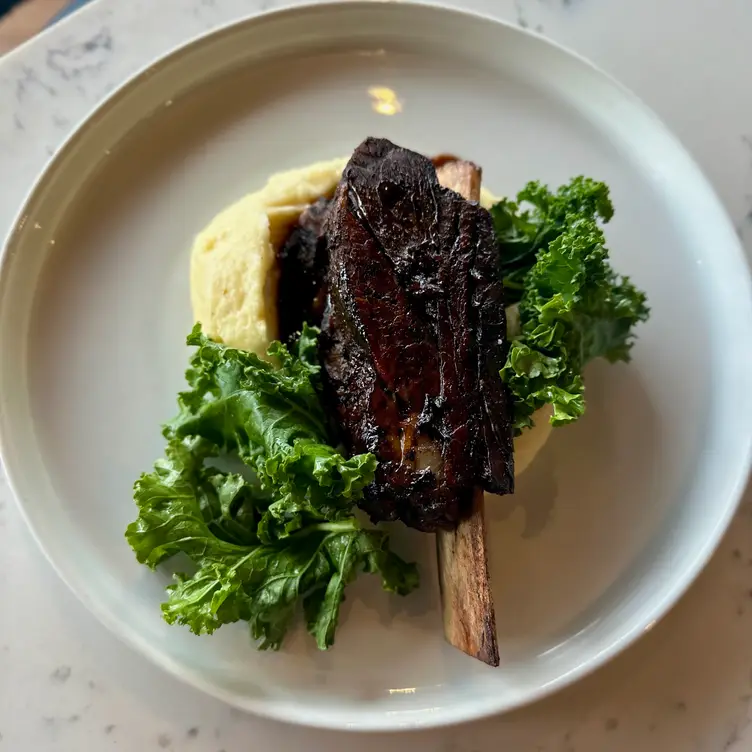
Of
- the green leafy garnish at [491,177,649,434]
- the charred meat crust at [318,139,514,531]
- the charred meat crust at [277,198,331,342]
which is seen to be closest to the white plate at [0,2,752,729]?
the green leafy garnish at [491,177,649,434]

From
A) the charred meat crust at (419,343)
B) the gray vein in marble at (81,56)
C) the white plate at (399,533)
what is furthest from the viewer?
the gray vein in marble at (81,56)

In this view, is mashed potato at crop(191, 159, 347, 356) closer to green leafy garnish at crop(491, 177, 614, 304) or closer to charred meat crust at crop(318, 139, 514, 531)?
charred meat crust at crop(318, 139, 514, 531)

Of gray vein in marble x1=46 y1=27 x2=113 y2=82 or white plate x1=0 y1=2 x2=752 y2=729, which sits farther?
gray vein in marble x1=46 y1=27 x2=113 y2=82

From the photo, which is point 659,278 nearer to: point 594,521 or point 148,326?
point 594,521

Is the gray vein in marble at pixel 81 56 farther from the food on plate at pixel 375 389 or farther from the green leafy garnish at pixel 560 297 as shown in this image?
the green leafy garnish at pixel 560 297

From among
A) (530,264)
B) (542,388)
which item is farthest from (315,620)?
(530,264)

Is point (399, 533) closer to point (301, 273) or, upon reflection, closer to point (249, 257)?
point (301, 273)

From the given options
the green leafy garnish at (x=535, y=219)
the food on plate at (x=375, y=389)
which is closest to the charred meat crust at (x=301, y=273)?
the food on plate at (x=375, y=389)
